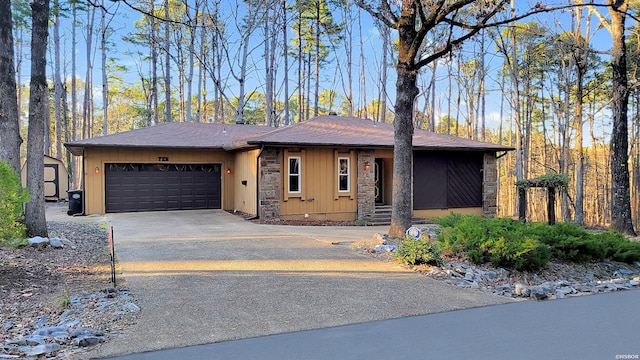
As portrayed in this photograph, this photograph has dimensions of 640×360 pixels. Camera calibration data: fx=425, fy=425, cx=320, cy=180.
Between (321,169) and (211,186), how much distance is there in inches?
185

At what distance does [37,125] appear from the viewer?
26.6 feet

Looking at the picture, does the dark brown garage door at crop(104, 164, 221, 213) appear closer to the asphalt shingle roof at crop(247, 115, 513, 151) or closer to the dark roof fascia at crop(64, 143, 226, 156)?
the dark roof fascia at crop(64, 143, 226, 156)

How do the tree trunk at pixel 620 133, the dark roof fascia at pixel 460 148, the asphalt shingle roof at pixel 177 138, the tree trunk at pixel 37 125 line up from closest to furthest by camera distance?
the tree trunk at pixel 37 125
the tree trunk at pixel 620 133
the asphalt shingle roof at pixel 177 138
the dark roof fascia at pixel 460 148

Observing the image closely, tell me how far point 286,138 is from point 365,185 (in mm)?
3266

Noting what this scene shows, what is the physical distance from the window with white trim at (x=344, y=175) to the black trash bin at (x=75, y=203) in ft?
29.5

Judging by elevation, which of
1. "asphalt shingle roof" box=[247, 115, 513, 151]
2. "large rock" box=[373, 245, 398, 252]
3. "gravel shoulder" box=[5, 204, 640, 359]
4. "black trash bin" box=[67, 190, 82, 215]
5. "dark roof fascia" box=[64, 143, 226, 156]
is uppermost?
"asphalt shingle roof" box=[247, 115, 513, 151]

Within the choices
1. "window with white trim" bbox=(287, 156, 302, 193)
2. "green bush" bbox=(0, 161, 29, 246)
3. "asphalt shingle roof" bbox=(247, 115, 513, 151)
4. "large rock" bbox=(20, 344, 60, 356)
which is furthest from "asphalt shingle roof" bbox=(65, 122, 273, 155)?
"large rock" bbox=(20, 344, 60, 356)

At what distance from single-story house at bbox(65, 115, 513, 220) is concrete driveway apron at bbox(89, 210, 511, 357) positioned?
4733 mm

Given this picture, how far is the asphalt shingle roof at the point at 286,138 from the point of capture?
13797 mm

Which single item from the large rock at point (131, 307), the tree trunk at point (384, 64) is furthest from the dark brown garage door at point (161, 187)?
the tree trunk at point (384, 64)

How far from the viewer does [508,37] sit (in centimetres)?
2303

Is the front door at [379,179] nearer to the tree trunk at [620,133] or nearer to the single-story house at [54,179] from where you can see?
the tree trunk at [620,133]

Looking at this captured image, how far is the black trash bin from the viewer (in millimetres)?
14578

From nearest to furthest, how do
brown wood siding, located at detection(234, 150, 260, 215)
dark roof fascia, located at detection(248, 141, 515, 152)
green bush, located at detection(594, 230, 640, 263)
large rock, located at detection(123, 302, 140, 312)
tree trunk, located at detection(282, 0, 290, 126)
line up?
large rock, located at detection(123, 302, 140, 312)
green bush, located at detection(594, 230, 640, 263)
dark roof fascia, located at detection(248, 141, 515, 152)
brown wood siding, located at detection(234, 150, 260, 215)
tree trunk, located at detection(282, 0, 290, 126)
